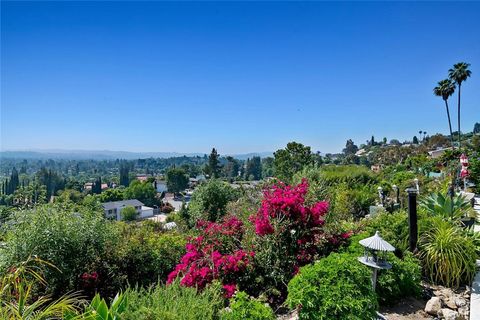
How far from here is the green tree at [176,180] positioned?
224ft

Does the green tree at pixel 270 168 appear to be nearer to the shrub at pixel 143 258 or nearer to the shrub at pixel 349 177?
the shrub at pixel 349 177

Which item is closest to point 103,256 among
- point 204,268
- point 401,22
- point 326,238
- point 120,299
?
point 204,268

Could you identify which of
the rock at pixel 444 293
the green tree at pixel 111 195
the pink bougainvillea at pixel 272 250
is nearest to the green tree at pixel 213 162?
the green tree at pixel 111 195

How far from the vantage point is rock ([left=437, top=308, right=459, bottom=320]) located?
307cm

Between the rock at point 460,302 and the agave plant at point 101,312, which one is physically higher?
the agave plant at point 101,312

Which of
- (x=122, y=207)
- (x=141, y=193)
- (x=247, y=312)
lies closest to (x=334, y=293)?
(x=247, y=312)

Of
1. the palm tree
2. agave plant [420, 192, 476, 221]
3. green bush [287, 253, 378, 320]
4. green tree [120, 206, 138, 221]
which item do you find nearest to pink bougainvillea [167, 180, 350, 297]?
green bush [287, 253, 378, 320]

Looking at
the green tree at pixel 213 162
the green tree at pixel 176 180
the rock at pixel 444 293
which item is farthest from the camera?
the green tree at pixel 176 180

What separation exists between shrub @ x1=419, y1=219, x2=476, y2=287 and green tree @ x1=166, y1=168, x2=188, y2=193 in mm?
66676

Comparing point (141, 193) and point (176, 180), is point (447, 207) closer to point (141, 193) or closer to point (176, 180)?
point (141, 193)

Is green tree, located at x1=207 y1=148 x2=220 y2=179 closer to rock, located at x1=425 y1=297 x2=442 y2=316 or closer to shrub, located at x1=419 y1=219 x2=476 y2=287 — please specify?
shrub, located at x1=419 y1=219 x2=476 y2=287

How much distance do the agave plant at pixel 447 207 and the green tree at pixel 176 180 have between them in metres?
65.7

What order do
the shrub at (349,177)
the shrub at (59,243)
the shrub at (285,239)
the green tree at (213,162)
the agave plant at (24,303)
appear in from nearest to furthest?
1. the agave plant at (24,303)
2. the shrub at (285,239)
3. the shrub at (59,243)
4. the shrub at (349,177)
5. the green tree at (213,162)

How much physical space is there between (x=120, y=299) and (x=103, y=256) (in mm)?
2939
